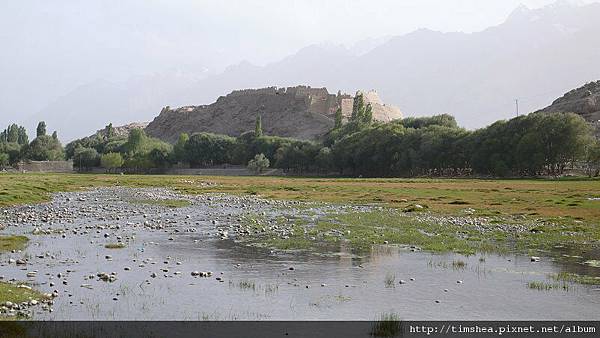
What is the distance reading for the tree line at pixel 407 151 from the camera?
103438 mm

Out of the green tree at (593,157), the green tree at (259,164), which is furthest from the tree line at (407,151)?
the green tree at (259,164)

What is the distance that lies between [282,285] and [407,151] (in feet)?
375

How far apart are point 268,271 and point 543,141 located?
309 ft

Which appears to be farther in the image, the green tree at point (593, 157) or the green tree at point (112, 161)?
the green tree at point (112, 161)

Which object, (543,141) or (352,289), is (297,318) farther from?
A: (543,141)

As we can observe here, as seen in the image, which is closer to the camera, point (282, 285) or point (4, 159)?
point (282, 285)

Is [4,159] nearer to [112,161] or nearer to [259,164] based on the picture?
[112,161]

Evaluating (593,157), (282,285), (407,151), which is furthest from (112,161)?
(282,285)

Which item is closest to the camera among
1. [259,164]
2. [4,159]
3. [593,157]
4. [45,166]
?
[593,157]

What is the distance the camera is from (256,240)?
90.5 ft

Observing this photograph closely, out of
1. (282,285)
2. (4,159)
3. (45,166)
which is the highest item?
(4,159)

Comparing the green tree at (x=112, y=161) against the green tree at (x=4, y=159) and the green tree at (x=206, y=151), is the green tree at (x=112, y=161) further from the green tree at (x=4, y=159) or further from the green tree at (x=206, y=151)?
the green tree at (x=4, y=159)

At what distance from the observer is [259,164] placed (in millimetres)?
165500

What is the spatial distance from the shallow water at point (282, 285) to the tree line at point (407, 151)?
3450 inches
